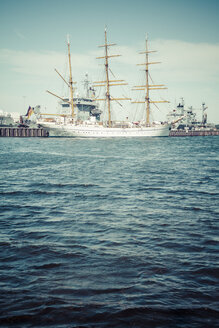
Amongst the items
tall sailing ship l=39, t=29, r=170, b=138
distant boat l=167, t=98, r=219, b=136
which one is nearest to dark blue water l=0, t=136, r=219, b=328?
tall sailing ship l=39, t=29, r=170, b=138

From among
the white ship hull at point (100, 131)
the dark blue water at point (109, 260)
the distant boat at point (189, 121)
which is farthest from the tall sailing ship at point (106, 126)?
the dark blue water at point (109, 260)

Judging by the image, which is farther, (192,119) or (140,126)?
(192,119)

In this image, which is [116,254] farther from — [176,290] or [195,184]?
[195,184]

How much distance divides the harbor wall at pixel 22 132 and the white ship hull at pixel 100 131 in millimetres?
3077

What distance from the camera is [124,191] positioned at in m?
12.3

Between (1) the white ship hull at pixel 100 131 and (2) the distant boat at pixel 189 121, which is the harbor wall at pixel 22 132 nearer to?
(1) the white ship hull at pixel 100 131

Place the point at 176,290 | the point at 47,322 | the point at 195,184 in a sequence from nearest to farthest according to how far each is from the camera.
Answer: the point at 47,322 < the point at 176,290 < the point at 195,184

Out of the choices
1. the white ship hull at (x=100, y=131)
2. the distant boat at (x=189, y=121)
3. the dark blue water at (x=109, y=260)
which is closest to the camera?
the dark blue water at (x=109, y=260)

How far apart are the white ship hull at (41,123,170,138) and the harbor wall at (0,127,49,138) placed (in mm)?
3077

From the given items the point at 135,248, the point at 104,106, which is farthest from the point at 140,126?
the point at 135,248

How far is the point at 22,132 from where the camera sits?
261 ft

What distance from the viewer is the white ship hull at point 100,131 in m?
76.4

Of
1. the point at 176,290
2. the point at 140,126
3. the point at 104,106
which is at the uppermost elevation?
the point at 104,106

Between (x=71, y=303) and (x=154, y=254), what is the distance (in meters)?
2.30
